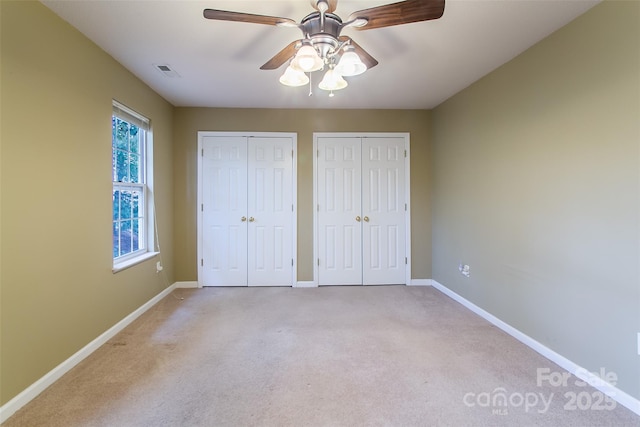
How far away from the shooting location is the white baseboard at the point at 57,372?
61.7 inches

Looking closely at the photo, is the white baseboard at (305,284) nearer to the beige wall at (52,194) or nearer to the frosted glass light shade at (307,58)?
the beige wall at (52,194)

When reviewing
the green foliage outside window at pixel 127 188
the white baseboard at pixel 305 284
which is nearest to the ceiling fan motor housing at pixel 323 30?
the green foliage outside window at pixel 127 188

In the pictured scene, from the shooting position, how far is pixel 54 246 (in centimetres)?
187

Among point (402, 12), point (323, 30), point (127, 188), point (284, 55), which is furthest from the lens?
point (127, 188)

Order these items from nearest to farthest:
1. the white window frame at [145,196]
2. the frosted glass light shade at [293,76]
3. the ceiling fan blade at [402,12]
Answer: the ceiling fan blade at [402,12], the frosted glass light shade at [293,76], the white window frame at [145,196]

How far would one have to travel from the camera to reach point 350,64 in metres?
1.66

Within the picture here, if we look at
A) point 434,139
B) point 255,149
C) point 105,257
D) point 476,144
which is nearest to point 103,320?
point 105,257

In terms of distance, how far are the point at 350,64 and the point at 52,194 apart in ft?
6.80

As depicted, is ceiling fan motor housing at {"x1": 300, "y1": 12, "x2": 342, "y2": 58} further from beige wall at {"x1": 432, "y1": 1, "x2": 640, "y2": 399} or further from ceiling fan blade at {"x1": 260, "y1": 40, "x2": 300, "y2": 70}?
beige wall at {"x1": 432, "y1": 1, "x2": 640, "y2": 399}

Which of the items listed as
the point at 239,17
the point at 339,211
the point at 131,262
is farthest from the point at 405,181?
A: the point at 131,262

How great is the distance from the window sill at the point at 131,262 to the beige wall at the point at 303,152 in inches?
25.8

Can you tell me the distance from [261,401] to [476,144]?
299 centimetres

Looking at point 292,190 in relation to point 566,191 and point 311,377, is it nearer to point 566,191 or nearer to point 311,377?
point 311,377

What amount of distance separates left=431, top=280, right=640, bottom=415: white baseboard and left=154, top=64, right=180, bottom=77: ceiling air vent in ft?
12.7
